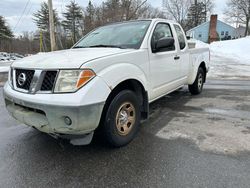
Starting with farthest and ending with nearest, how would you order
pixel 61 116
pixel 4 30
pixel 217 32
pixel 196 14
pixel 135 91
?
pixel 196 14
pixel 4 30
pixel 217 32
pixel 135 91
pixel 61 116

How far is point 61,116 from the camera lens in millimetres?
2473

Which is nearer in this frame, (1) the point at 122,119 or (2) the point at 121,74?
(2) the point at 121,74

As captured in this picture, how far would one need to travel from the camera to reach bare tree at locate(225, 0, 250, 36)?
43.2 metres

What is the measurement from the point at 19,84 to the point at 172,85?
296 centimetres

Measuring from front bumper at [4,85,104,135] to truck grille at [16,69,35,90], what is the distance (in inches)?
6.3

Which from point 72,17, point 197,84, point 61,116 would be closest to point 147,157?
point 61,116

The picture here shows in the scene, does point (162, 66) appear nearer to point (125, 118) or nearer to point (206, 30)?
point (125, 118)

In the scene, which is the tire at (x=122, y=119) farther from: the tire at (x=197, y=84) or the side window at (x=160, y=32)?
the tire at (x=197, y=84)

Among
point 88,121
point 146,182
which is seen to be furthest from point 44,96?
point 146,182

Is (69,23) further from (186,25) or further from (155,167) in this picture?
(155,167)

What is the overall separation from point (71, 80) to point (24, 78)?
0.79 m

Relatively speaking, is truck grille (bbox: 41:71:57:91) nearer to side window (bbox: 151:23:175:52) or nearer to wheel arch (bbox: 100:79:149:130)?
wheel arch (bbox: 100:79:149:130)

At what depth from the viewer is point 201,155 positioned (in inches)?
116

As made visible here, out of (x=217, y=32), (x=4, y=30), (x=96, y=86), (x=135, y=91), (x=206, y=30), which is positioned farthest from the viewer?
(x=4, y=30)
